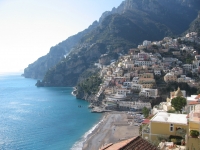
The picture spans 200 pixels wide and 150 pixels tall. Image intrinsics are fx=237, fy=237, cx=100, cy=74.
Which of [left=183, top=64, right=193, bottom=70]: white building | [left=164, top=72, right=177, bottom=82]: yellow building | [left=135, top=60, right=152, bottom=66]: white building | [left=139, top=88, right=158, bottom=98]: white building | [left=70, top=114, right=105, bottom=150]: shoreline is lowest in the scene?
[left=70, top=114, right=105, bottom=150]: shoreline

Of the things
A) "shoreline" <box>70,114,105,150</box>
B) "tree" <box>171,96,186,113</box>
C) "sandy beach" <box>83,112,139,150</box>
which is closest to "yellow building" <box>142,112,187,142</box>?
"tree" <box>171,96,186,113</box>

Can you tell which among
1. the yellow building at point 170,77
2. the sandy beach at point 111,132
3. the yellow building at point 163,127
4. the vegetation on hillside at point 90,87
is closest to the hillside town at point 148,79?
the yellow building at point 170,77

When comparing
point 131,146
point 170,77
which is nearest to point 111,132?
point 131,146

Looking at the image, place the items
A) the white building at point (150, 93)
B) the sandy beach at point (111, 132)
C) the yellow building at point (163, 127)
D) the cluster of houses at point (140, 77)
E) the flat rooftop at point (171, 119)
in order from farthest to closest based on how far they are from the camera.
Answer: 1. the cluster of houses at point (140, 77)
2. the white building at point (150, 93)
3. the sandy beach at point (111, 132)
4. the flat rooftop at point (171, 119)
5. the yellow building at point (163, 127)

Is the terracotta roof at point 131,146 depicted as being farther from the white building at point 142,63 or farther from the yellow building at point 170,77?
the white building at point 142,63

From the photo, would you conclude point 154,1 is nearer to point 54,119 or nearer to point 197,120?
point 54,119

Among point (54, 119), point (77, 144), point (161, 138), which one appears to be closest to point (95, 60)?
point (54, 119)

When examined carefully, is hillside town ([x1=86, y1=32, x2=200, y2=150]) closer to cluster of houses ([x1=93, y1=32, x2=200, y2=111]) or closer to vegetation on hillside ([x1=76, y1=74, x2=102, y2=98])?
cluster of houses ([x1=93, y1=32, x2=200, y2=111])
